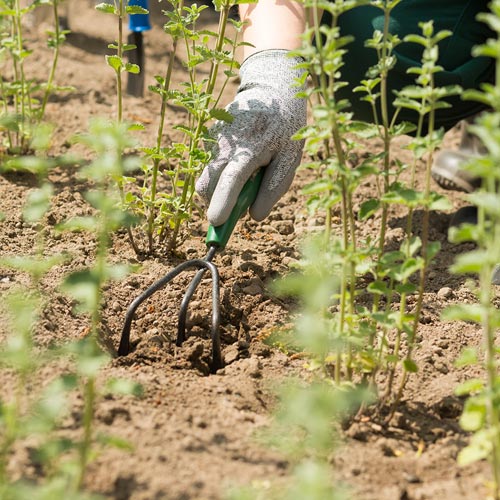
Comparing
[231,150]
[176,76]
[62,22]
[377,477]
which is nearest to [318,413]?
[377,477]

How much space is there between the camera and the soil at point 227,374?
1.57 metres

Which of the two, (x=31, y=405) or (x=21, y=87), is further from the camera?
(x=21, y=87)

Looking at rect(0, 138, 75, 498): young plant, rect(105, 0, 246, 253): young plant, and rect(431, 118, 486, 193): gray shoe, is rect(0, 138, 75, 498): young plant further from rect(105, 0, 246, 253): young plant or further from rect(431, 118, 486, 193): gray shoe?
rect(431, 118, 486, 193): gray shoe

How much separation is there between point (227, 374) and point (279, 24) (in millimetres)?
1222

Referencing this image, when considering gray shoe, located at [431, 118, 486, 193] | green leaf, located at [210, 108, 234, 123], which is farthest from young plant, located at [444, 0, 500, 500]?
gray shoe, located at [431, 118, 486, 193]

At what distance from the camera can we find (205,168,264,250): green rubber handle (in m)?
2.40

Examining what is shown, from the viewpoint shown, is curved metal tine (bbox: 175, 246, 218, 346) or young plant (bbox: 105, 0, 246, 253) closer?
curved metal tine (bbox: 175, 246, 218, 346)

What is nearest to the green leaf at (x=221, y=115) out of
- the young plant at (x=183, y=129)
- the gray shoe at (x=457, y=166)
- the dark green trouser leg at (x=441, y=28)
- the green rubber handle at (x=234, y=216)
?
the young plant at (x=183, y=129)

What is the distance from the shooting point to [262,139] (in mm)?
2477

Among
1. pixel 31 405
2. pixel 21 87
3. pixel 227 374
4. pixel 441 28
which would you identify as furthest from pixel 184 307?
pixel 441 28

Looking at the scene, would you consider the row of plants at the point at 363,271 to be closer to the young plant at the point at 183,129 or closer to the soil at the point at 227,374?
the soil at the point at 227,374

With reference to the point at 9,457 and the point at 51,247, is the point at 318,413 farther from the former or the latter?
the point at 51,247

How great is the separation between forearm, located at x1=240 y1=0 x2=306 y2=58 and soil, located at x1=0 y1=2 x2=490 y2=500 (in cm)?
72

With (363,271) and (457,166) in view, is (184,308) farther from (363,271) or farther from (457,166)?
(457,166)
